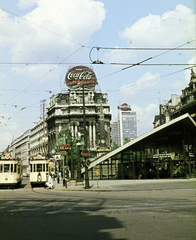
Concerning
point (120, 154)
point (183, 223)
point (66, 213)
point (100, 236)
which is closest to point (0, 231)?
point (100, 236)

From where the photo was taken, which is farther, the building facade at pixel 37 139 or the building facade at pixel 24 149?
the building facade at pixel 24 149

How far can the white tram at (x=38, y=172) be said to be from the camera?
35.6m

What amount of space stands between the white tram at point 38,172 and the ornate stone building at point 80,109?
225ft

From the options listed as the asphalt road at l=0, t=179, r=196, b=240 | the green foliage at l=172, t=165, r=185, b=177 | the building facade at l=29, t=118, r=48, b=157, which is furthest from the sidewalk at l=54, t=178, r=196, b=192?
the building facade at l=29, t=118, r=48, b=157

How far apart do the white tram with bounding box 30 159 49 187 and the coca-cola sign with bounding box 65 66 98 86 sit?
70005 millimetres

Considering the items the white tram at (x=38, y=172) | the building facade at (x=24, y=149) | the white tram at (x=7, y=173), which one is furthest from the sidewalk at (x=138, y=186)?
the building facade at (x=24, y=149)

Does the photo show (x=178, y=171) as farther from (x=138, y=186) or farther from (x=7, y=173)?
(x=7, y=173)

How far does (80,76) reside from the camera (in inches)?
4144

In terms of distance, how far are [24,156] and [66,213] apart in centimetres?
17101

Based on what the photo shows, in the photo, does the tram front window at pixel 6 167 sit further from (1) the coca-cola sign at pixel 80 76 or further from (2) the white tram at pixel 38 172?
(1) the coca-cola sign at pixel 80 76

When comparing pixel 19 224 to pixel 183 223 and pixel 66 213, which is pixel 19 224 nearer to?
pixel 66 213

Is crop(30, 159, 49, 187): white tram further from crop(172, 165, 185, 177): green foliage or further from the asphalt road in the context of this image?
the asphalt road

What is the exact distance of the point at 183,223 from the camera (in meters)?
9.21

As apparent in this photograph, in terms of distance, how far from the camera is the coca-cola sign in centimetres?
10506
